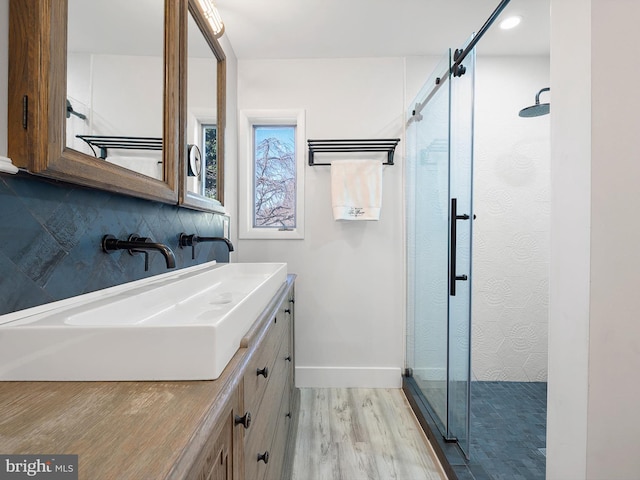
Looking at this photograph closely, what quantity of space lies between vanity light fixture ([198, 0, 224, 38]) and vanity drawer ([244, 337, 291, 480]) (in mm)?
1633

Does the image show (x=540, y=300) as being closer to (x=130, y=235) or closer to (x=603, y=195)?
(x=603, y=195)

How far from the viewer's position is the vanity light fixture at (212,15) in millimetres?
1592

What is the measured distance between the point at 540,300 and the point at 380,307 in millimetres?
1091

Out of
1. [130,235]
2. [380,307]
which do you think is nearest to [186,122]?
[130,235]

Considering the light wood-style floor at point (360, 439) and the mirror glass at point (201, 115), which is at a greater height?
the mirror glass at point (201, 115)

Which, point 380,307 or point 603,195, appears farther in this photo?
point 380,307

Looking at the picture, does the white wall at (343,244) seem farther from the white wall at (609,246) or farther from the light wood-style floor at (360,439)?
the white wall at (609,246)

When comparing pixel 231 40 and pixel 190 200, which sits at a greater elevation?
pixel 231 40

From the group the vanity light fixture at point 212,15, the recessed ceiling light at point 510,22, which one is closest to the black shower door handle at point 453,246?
the recessed ceiling light at point 510,22

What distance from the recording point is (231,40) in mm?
2117

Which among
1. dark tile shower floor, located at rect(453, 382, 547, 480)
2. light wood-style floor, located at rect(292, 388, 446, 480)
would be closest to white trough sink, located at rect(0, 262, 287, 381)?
light wood-style floor, located at rect(292, 388, 446, 480)

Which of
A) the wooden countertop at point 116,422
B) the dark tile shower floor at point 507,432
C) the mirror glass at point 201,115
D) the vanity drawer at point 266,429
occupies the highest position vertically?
the mirror glass at point 201,115

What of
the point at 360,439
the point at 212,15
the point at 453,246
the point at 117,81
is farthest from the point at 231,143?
the point at 360,439

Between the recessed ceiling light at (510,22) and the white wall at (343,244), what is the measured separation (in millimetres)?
644
